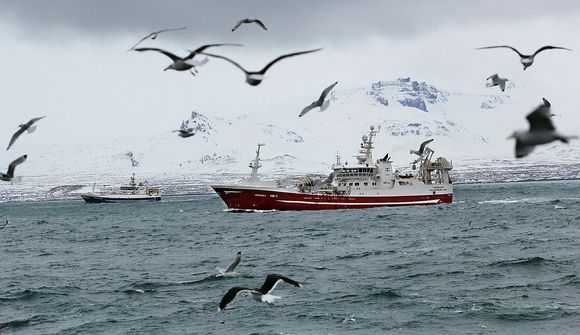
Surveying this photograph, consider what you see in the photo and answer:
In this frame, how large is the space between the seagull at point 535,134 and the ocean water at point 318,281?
2064 cm

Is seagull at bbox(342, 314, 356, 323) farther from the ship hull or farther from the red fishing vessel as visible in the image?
the ship hull

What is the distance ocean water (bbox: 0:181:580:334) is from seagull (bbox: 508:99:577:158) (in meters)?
20.6

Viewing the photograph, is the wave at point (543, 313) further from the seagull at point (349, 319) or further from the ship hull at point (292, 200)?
the ship hull at point (292, 200)

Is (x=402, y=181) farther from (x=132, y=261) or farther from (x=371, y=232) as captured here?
(x=132, y=261)

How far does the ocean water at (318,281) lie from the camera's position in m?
32.2

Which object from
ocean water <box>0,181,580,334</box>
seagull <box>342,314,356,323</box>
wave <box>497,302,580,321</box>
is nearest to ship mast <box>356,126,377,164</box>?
ocean water <box>0,181,580,334</box>

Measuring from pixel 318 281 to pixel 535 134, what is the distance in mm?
32801

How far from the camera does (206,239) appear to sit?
245ft

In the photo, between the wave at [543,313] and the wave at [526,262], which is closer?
the wave at [543,313]

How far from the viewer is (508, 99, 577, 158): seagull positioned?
33.3 feet

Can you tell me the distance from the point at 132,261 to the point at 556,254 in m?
27.4

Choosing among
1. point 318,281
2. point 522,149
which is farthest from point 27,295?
point 522,149

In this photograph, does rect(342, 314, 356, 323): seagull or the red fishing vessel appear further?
the red fishing vessel

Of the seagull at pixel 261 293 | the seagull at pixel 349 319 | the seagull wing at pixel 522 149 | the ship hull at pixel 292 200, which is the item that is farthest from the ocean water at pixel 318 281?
the ship hull at pixel 292 200
